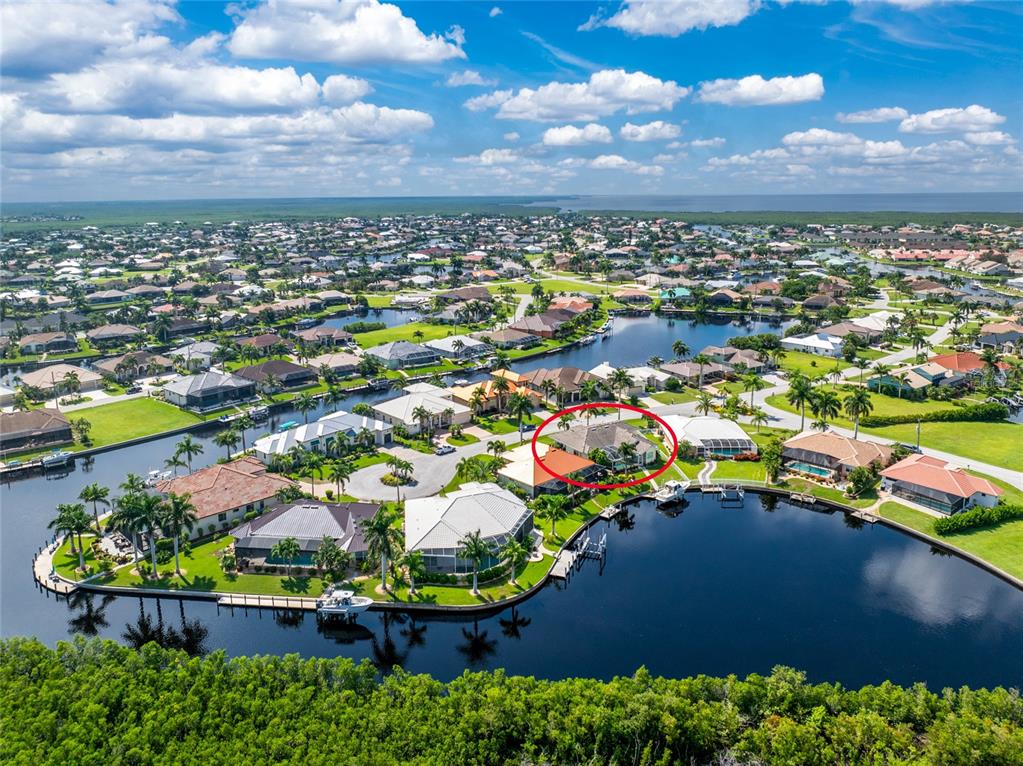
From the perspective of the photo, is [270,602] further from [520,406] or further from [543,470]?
[520,406]

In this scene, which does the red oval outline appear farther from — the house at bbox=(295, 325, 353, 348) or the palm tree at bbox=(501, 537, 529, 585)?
the house at bbox=(295, 325, 353, 348)

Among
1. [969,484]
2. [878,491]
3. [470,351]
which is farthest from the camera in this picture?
[470,351]

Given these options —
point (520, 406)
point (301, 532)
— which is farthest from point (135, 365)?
point (301, 532)

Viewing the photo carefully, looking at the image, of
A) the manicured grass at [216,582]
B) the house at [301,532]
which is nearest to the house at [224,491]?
the house at [301,532]

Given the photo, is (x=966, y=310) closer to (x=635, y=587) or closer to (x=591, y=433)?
(x=591, y=433)

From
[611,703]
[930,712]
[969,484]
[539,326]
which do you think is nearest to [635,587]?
[611,703]
